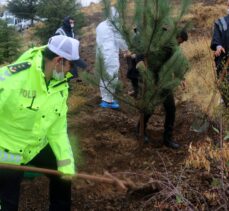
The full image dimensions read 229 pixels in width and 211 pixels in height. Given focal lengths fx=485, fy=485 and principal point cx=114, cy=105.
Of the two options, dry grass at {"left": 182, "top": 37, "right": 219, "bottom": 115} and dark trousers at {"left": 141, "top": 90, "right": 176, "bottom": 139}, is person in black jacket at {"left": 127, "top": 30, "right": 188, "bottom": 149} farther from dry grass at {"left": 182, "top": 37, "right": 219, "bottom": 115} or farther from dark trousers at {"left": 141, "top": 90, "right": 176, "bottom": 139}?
dry grass at {"left": 182, "top": 37, "right": 219, "bottom": 115}

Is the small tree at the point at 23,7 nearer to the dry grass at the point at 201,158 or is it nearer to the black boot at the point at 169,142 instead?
the black boot at the point at 169,142

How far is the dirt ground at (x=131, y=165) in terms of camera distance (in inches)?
155

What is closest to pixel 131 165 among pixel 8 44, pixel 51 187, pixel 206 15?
pixel 51 187

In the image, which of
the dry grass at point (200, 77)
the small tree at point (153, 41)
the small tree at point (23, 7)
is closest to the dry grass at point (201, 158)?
the small tree at point (153, 41)

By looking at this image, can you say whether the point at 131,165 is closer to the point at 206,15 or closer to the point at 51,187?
the point at 51,187

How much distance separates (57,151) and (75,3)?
437 inches

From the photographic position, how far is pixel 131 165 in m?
5.21

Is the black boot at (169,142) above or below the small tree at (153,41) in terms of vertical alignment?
below

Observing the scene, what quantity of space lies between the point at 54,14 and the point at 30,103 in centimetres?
1051

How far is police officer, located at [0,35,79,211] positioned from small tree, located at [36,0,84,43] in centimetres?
988

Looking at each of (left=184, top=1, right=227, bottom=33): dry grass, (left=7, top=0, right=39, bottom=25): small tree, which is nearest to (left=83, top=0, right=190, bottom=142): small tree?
(left=184, top=1, right=227, bottom=33): dry grass

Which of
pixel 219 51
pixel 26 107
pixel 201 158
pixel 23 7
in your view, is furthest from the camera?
pixel 23 7

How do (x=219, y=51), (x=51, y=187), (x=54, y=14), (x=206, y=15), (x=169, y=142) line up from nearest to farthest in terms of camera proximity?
(x=51, y=187)
(x=169, y=142)
(x=219, y=51)
(x=54, y=14)
(x=206, y=15)

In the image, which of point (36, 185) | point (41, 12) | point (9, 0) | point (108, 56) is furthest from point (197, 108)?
point (9, 0)
